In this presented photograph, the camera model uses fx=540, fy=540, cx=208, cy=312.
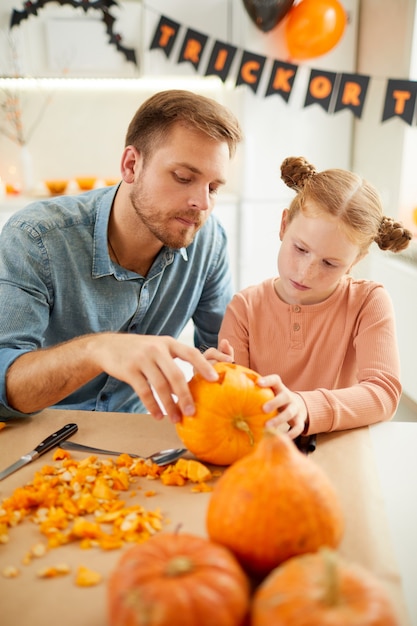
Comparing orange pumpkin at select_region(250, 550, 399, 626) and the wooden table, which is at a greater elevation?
orange pumpkin at select_region(250, 550, 399, 626)

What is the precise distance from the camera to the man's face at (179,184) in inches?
48.7

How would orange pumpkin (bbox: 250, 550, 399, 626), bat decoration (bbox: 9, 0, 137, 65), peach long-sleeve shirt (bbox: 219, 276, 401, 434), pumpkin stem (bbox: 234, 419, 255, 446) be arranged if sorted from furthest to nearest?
bat decoration (bbox: 9, 0, 137, 65) < peach long-sleeve shirt (bbox: 219, 276, 401, 434) < pumpkin stem (bbox: 234, 419, 255, 446) < orange pumpkin (bbox: 250, 550, 399, 626)

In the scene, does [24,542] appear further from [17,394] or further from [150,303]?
[150,303]

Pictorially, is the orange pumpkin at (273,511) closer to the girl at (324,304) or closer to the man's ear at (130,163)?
the girl at (324,304)

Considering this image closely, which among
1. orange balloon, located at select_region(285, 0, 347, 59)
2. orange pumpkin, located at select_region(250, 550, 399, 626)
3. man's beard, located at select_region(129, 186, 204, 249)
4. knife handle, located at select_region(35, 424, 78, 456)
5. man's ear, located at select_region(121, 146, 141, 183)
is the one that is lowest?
knife handle, located at select_region(35, 424, 78, 456)

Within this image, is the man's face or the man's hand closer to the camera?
the man's hand

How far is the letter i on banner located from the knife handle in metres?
2.86

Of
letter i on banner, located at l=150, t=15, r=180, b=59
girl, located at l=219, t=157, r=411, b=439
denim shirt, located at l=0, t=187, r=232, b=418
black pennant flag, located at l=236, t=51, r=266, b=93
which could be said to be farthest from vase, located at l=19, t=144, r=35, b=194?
girl, located at l=219, t=157, r=411, b=439

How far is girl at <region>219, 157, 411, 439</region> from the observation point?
3.84 ft

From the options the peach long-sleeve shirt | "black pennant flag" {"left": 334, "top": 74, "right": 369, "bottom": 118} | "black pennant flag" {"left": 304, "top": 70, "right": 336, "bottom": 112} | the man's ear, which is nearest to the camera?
the peach long-sleeve shirt

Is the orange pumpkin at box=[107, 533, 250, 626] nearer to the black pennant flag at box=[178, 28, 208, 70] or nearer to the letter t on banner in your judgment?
the letter t on banner

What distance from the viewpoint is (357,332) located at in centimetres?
127

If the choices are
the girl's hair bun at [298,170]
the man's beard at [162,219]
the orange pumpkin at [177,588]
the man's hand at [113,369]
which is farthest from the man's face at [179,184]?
the orange pumpkin at [177,588]

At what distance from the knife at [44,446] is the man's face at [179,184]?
559 millimetres
